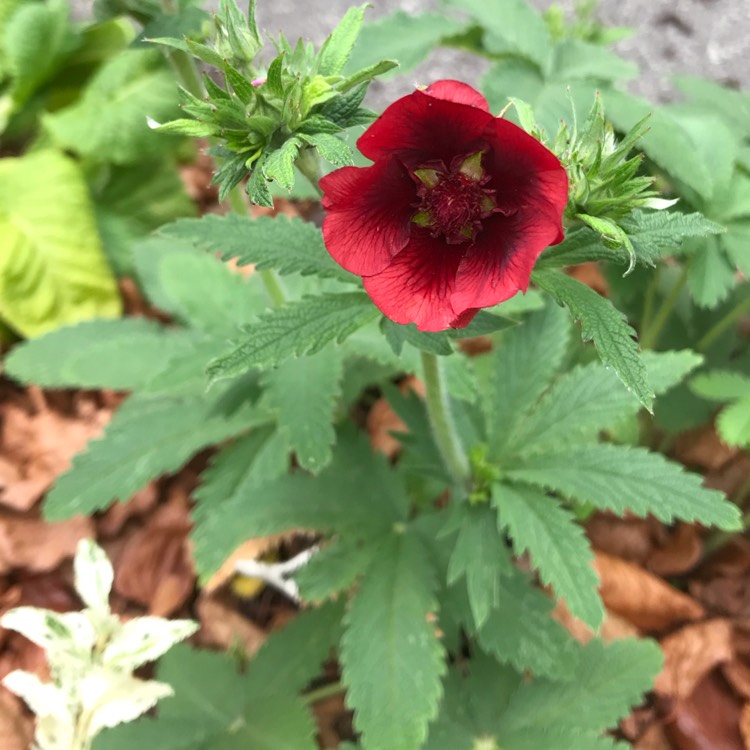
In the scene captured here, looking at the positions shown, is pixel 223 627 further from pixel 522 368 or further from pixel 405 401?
pixel 522 368

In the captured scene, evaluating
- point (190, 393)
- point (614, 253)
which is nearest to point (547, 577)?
point (614, 253)

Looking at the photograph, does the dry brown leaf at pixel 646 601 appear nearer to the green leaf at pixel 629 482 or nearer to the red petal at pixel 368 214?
the green leaf at pixel 629 482

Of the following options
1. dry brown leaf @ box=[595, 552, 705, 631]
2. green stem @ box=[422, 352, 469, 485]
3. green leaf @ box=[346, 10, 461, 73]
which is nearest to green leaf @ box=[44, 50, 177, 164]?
green leaf @ box=[346, 10, 461, 73]

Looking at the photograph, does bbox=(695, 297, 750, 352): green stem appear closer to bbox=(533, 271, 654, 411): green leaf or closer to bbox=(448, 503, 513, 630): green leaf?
bbox=(448, 503, 513, 630): green leaf

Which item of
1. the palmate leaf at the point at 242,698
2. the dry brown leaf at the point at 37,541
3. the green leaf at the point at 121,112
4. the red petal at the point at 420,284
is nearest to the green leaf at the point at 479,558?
the palmate leaf at the point at 242,698

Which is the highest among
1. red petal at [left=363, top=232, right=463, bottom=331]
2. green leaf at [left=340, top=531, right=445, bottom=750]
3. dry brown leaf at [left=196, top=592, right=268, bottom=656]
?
red petal at [left=363, top=232, right=463, bottom=331]
